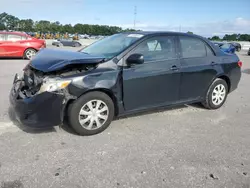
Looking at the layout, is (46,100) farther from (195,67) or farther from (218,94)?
(218,94)

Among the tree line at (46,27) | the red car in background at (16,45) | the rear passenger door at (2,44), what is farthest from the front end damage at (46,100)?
the tree line at (46,27)

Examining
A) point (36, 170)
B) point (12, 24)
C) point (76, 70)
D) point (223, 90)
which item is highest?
point (12, 24)

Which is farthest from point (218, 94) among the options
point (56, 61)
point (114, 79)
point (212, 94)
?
point (56, 61)

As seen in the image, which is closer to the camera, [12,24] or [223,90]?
[223,90]

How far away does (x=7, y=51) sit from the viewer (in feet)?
38.7

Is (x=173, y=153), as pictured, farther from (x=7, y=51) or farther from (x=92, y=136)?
(x=7, y=51)

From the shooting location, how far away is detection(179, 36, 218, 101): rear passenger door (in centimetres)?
450

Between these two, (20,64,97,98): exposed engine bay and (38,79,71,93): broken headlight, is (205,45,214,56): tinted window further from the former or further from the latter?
(38,79,71,93): broken headlight

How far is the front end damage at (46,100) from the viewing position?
10.9ft

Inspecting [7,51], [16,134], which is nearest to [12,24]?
[7,51]

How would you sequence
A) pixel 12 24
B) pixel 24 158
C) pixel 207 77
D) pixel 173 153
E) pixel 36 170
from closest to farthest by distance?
pixel 36 170 → pixel 24 158 → pixel 173 153 → pixel 207 77 → pixel 12 24

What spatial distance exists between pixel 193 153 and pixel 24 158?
2207 mm

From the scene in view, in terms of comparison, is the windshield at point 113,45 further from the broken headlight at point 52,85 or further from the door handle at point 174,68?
the broken headlight at point 52,85

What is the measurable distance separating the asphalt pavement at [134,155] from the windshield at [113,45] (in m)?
1.23
